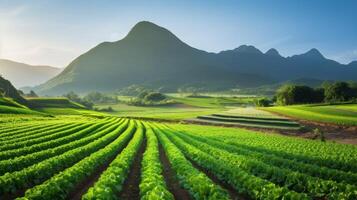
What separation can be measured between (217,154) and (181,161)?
4999 mm

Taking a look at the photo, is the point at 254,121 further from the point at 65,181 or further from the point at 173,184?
the point at 65,181

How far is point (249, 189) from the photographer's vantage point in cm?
1614

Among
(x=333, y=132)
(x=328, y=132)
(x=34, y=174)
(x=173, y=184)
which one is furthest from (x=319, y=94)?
(x=34, y=174)

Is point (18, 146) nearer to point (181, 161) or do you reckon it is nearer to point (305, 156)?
point (181, 161)

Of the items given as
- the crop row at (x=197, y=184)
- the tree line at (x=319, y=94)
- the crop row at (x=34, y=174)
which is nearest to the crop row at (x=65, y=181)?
the crop row at (x=34, y=174)

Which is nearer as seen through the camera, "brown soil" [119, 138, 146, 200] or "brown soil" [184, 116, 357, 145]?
"brown soil" [119, 138, 146, 200]

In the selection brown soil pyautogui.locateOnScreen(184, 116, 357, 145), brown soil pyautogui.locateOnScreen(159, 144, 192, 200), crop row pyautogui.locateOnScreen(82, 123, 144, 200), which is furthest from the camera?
brown soil pyautogui.locateOnScreen(184, 116, 357, 145)

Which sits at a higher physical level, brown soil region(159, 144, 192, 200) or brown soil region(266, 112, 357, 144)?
brown soil region(159, 144, 192, 200)

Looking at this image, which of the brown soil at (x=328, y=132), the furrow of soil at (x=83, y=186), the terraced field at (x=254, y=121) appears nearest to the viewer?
the furrow of soil at (x=83, y=186)

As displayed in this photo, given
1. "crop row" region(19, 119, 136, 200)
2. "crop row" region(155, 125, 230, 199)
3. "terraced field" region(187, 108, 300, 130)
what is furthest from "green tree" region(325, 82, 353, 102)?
"crop row" region(19, 119, 136, 200)

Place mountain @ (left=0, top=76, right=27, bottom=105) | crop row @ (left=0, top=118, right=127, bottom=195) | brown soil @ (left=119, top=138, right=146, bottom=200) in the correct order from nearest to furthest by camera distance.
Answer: crop row @ (left=0, top=118, right=127, bottom=195)
brown soil @ (left=119, top=138, right=146, bottom=200)
mountain @ (left=0, top=76, right=27, bottom=105)

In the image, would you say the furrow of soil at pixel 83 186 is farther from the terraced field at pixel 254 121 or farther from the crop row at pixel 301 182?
the terraced field at pixel 254 121

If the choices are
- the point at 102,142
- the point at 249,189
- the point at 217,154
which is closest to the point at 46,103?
the point at 102,142

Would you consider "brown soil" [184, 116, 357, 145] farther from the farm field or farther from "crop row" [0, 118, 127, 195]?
"crop row" [0, 118, 127, 195]
